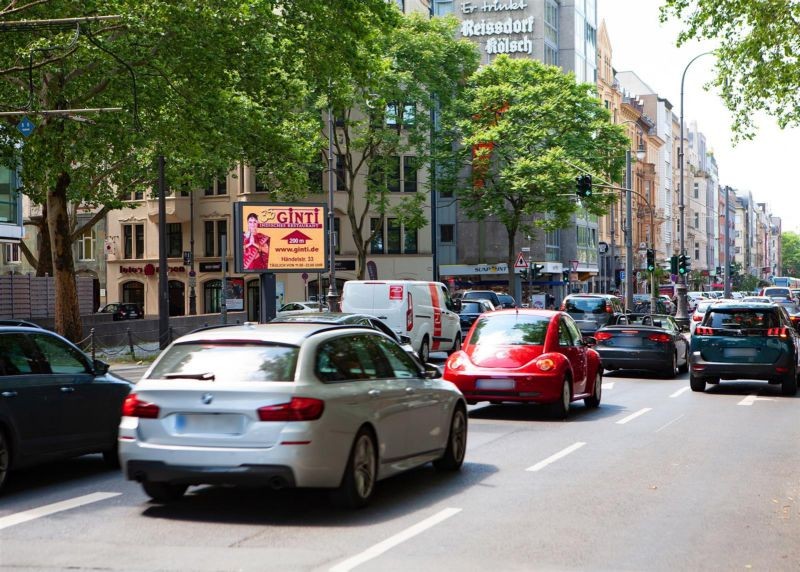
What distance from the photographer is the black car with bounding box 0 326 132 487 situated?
972cm

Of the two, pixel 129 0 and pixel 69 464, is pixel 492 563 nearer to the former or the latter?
pixel 69 464

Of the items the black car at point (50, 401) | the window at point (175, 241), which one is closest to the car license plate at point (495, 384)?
the black car at point (50, 401)

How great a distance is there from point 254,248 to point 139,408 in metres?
25.7

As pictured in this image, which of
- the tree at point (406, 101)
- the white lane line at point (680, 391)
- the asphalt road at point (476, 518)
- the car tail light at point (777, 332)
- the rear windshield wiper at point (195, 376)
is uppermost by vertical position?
the tree at point (406, 101)

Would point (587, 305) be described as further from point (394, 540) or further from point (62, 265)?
point (394, 540)

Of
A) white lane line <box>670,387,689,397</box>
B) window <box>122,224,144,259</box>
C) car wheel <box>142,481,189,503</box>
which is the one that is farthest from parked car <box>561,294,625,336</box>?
window <box>122,224,144,259</box>

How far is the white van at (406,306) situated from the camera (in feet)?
95.5

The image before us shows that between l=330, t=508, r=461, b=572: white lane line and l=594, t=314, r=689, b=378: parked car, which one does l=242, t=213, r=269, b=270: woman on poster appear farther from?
l=330, t=508, r=461, b=572: white lane line

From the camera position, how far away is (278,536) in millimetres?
7848

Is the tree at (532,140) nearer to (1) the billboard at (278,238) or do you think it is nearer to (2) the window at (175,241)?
(2) the window at (175,241)

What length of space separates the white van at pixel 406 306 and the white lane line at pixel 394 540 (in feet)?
65.4

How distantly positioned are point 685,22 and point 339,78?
8442mm

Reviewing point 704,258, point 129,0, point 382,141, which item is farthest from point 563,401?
point 704,258

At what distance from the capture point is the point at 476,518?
338 inches
